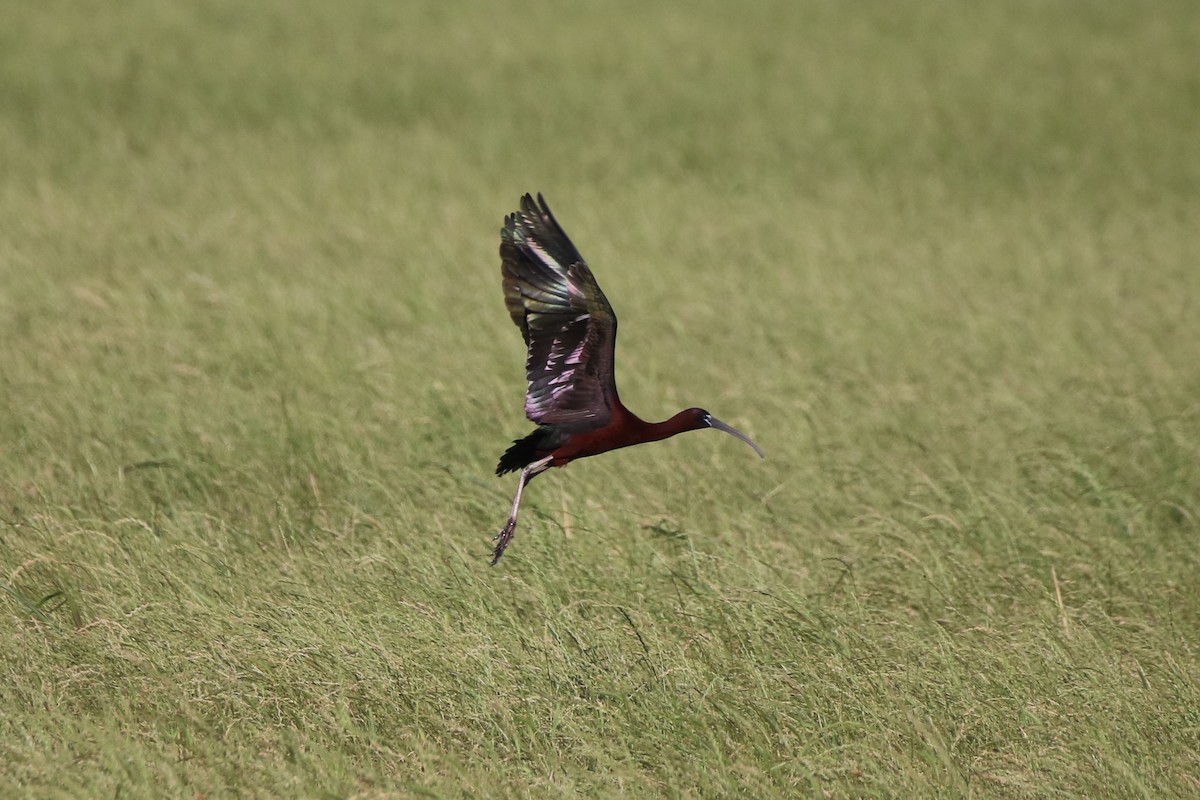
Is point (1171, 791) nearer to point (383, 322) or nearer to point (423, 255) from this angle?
point (383, 322)

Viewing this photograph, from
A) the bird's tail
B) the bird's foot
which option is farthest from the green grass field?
the bird's tail

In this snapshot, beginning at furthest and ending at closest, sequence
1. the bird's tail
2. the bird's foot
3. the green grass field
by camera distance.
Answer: the bird's tail → the bird's foot → the green grass field

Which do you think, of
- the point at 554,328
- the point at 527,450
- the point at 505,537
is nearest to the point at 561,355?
the point at 554,328

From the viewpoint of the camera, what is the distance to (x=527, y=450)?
450 centimetres

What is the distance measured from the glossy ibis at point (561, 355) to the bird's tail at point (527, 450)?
0.03m

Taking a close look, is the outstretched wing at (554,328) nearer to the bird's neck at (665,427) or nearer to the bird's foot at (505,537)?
the bird's neck at (665,427)

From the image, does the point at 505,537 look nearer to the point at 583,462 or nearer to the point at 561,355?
the point at 561,355

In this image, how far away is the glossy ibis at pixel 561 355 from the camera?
4191 millimetres

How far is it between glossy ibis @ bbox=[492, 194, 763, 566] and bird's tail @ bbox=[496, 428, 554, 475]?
3 centimetres

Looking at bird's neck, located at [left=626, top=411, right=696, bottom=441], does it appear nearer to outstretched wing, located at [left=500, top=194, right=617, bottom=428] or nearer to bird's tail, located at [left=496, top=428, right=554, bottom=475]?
outstretched wing, located at [left=500, top=194, right=617, bottom=428]

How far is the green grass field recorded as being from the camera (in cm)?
387

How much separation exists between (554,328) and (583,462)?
143cm

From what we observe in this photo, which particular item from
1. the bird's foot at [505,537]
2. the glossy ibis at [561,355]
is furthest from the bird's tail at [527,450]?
the bird's foot at [505,537]

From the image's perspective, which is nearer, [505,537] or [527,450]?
[505,537]
